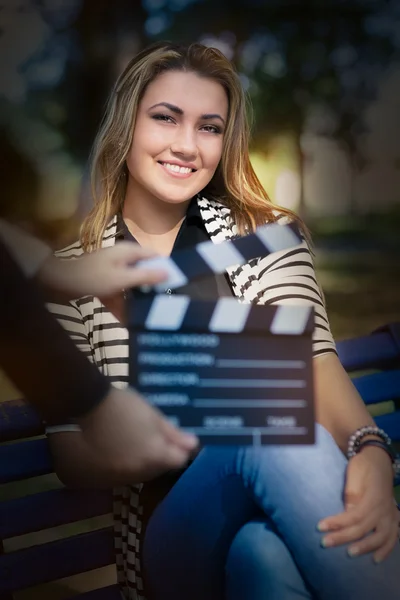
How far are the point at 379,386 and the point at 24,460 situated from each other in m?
0.64

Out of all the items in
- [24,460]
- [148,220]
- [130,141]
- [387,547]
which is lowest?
[387,547]

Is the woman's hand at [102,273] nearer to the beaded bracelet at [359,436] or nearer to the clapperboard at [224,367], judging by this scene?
the clapperboard at [224,367]

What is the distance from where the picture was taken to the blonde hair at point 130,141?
3.77 ft

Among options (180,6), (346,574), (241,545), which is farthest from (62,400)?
(180,6)

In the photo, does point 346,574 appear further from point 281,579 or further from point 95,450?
point 95,450

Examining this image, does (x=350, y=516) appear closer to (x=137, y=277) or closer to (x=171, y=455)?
(x=171, y=455)

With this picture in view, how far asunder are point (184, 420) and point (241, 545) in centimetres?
19

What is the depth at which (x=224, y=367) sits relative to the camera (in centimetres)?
107

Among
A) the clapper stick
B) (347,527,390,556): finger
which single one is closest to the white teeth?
the clapper stick

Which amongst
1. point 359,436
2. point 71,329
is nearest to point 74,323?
point 71,329

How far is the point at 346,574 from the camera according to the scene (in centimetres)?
103

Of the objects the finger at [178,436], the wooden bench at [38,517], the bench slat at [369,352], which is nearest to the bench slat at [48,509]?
the wooden bench at [38,517]

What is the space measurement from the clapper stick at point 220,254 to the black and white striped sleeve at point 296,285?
2cm

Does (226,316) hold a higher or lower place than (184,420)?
higher
